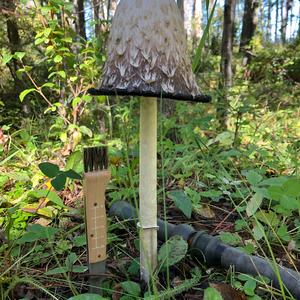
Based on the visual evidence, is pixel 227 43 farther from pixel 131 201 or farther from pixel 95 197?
pixel 95 197

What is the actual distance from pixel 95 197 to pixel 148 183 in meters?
0.20

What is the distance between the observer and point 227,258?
1.18 m

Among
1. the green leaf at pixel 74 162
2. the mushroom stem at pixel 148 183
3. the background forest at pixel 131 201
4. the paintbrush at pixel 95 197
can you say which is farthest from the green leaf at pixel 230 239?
the green leaf at pixel 74 162

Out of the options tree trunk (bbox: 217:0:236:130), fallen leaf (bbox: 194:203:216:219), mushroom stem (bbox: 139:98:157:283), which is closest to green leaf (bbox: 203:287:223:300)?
mushroom stem (bbox: 139:98:157:283)

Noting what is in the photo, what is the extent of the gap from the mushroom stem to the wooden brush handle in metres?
0.15

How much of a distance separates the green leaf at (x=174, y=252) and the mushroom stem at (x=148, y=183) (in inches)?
1.9

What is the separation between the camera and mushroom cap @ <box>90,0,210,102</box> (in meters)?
0.89

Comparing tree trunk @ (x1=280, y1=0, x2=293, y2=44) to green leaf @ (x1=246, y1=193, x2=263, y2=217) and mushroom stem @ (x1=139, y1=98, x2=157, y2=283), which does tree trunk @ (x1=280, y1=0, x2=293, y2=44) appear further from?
mushroom stem @ (x1=139, y1=98, x2=157, y2=283)

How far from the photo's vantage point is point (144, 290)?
3.71ft

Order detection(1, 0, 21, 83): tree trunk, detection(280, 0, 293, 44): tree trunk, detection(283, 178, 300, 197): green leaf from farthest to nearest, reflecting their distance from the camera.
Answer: detection(280, 0, 293, 44): tree trunk → detection(1, 0, 21, 83): tree trunk → detection(283, 178, 300, 197): green leaf

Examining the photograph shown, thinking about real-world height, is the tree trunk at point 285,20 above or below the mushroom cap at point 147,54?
above

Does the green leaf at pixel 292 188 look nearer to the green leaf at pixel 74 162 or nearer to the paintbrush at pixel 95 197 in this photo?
the paintbrush at pixel 95 197

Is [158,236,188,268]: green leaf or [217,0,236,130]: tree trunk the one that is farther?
[217,0,236,130]: tree trunk

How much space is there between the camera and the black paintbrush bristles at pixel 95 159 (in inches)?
37.3
